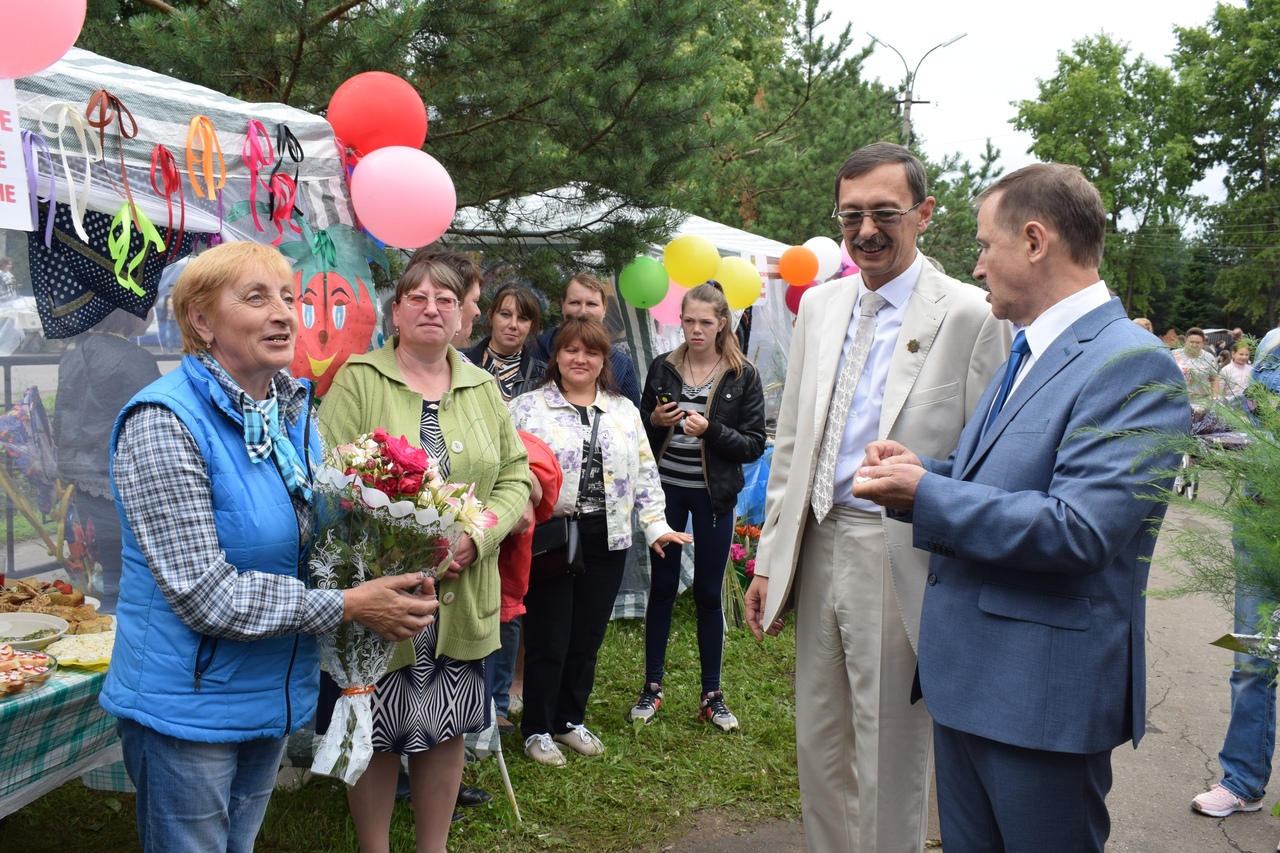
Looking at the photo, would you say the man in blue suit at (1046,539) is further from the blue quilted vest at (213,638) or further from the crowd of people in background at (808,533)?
the blue quilted vest at (213,638)

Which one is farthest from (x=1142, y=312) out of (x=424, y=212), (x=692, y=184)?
(x=424, y=212)

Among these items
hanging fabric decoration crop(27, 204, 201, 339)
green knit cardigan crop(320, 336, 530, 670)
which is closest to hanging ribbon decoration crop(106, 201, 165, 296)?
hanging fabric decoration crop(27, 204, 201, 339)

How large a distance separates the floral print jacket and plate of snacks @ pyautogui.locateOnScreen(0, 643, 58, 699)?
189cm

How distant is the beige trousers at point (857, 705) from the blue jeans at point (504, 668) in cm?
185

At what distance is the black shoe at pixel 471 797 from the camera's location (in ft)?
12.0

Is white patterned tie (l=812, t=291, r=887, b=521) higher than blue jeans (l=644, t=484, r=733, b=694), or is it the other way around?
white patterned tie (l=812, t=291, r=887, b=521)

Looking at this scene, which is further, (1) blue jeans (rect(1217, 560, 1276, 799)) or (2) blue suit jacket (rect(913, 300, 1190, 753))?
(1) blue jeans (rect(1217, 560, 1276, 799))

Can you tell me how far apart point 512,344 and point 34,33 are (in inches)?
91.1

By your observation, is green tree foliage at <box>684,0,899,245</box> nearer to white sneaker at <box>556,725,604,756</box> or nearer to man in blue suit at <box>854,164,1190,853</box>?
white sneaker at <box>556,725,604,756</box>

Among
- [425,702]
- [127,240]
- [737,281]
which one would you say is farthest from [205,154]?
[737,281]

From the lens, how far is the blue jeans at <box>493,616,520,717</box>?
14.1 ft

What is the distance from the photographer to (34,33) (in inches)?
93.0

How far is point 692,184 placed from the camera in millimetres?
5754

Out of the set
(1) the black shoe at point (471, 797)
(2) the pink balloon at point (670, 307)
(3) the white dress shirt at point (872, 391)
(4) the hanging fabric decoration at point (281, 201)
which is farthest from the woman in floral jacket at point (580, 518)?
(2) the pink balloon at point (670, 307)
